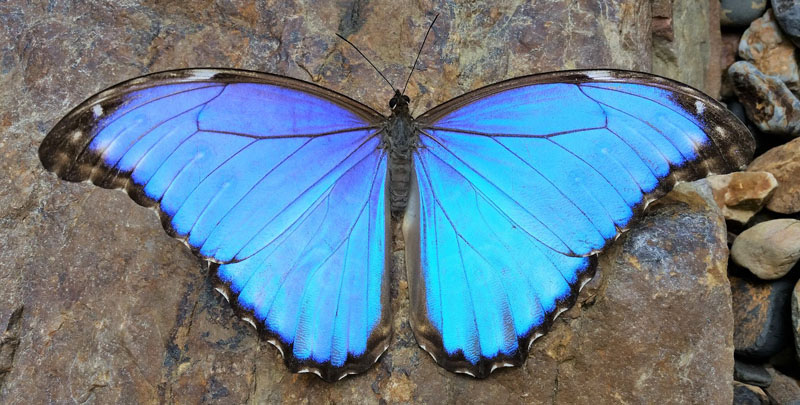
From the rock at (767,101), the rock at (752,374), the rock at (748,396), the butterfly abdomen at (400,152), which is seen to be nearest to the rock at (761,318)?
the rock at (752,374)

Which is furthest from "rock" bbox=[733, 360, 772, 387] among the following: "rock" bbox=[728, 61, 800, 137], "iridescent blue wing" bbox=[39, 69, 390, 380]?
"iridescent blue wing" bbox=[39, 69, 390, 380]

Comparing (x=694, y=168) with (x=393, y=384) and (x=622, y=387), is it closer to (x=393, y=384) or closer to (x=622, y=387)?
(x=622, y=387)

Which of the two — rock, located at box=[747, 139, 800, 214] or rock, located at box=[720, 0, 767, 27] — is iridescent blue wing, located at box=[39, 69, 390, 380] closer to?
rock, located at box=[747, 139, 800, 214]

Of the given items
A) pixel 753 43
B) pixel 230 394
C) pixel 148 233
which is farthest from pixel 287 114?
pixel 753 43

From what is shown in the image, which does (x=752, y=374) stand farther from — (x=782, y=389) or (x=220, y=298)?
(x=220, y=298)

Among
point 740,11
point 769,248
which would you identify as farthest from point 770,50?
point 769,248

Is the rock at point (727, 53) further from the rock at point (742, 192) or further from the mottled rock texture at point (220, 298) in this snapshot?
the mottled rock texture at point (220, 298)

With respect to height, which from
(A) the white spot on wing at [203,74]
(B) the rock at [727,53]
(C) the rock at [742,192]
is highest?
(B) the rock at [727,53]
